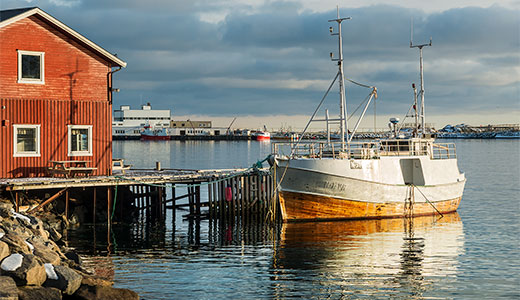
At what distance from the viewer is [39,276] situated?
15984 mm

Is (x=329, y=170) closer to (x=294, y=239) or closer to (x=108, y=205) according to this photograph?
(x=294, y=239)

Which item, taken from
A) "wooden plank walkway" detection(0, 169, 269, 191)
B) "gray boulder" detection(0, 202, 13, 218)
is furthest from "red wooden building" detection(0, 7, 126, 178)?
"gray boulder" detection(0, 202, 13, 218)

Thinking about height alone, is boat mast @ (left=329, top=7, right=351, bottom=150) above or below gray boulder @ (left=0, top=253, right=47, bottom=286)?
above

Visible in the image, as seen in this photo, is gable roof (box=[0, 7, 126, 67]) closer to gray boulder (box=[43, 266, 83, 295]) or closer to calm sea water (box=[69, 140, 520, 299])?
calm sea water (box=[69, 140, 520, 299])

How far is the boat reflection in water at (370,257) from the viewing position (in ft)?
66.4

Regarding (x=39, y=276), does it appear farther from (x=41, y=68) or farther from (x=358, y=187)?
(x=358, y=187)

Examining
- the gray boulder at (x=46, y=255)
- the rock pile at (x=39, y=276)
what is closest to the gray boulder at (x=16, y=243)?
the rock pile at (x=39, y=276)

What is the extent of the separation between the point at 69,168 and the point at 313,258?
41.2 ft

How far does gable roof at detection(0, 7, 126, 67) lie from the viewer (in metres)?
29.9

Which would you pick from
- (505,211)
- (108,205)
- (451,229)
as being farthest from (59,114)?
(505,211)

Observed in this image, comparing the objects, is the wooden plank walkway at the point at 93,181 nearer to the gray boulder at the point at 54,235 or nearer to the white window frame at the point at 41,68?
the gray boulder at the point at 54,235

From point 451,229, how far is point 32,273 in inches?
898

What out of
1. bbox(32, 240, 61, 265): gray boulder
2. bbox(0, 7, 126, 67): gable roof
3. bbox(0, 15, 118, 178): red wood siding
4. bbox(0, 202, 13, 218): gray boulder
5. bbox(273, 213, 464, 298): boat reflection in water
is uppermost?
bbox(0, 7, 126, 67): gable roof

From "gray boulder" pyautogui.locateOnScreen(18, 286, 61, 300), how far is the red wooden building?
15.4 m
